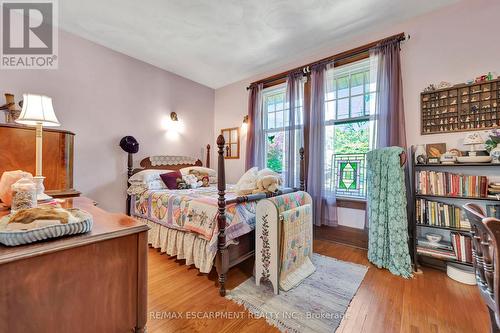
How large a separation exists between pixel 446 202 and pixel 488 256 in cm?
177

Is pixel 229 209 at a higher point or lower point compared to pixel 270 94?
lower

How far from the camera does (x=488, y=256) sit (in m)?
0.87

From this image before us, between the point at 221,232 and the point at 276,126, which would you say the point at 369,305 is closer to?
the point at 221,232

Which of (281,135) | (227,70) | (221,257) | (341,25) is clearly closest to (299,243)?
(221,257)

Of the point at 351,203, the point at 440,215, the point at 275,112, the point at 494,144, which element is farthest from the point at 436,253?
the point at 275,112

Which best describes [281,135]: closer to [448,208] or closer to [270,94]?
[270,94]

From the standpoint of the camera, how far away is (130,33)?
2699mm

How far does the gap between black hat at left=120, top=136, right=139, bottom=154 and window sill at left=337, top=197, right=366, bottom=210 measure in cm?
313

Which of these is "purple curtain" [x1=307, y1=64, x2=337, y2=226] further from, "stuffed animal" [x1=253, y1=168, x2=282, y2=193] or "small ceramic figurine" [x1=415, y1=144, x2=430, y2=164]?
"small ceramic figurine" [x1=415, y1=144, x2=430, y2=164]

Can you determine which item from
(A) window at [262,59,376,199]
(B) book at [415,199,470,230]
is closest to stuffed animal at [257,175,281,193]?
(A) window at [262,59,376,199]

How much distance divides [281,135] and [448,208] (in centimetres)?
232

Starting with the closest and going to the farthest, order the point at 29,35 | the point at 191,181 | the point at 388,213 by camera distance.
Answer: the point at 388,213
the point at 29,35
the point at 191,181

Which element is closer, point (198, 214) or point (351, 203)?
point (198, 214)

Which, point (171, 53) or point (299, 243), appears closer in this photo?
point (299, 243)
